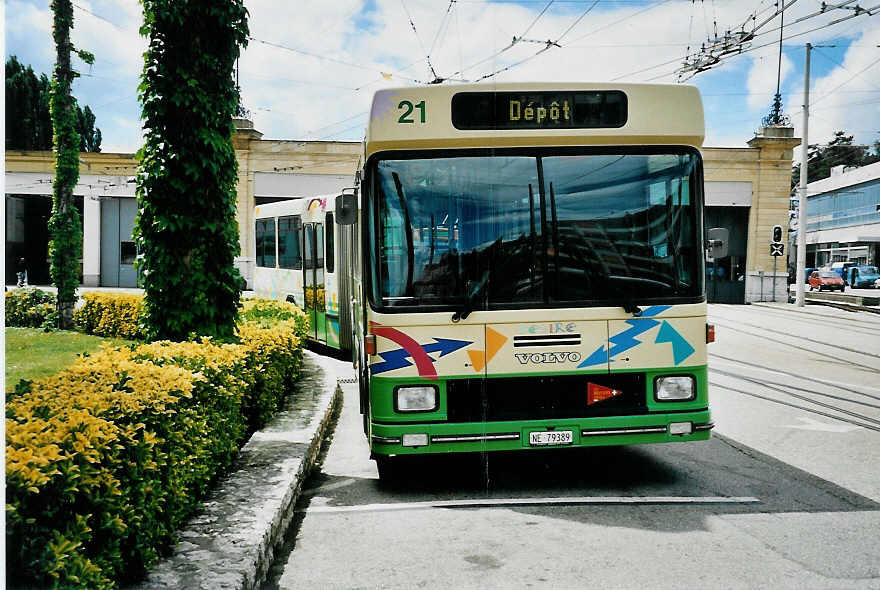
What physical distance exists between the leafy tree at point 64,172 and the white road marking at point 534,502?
1468 centimetres

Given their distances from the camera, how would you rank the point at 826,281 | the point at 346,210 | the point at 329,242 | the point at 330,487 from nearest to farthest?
the point at 330,487
the point at 346,210
the point at 329,242
the point at 826,281

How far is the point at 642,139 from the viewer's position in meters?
6.54

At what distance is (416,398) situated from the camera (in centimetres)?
631

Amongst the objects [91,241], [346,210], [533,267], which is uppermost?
[91,241]

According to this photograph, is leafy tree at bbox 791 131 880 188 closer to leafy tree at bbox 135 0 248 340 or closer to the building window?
the building window

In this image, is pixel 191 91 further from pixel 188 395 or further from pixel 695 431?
pixel 695 431

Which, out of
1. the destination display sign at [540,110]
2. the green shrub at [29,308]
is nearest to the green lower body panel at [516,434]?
the destination display sign at [540,110]

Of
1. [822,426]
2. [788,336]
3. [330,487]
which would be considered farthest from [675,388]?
[788,336]

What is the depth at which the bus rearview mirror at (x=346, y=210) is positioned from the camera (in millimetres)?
7787

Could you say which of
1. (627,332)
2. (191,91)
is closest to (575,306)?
(627,332)

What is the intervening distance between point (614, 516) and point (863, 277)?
5994cm

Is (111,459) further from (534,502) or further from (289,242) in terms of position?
(289,242)

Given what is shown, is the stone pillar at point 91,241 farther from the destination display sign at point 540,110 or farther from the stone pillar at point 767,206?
the destination display sign at point 540,110

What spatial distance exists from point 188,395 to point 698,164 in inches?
167
